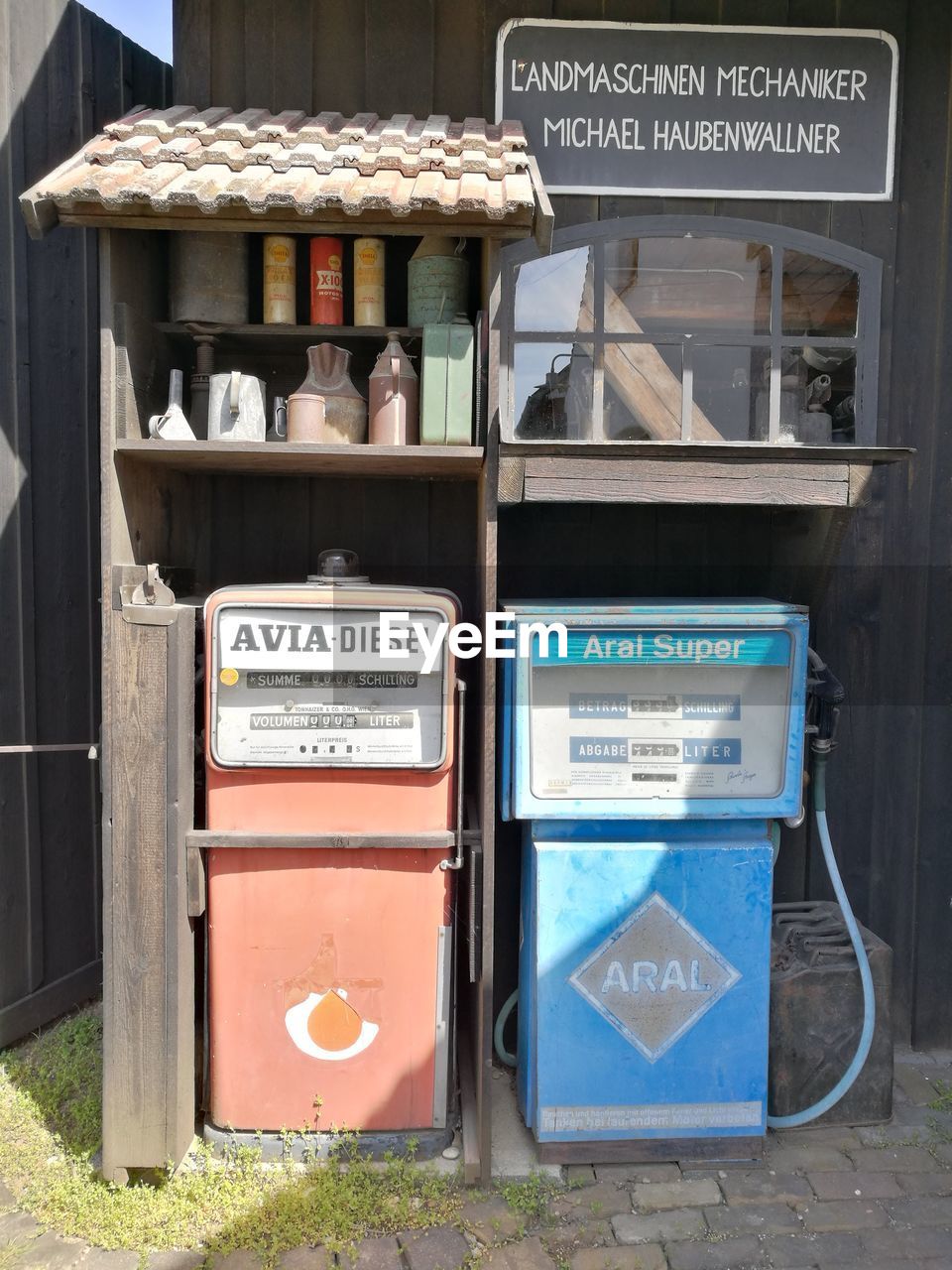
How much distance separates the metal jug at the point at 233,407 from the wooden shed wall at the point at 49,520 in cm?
110

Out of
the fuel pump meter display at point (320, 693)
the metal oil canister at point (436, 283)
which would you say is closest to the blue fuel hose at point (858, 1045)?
the fuel pump meter display at point (320, 693)

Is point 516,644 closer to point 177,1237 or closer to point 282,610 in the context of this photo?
point 282,610

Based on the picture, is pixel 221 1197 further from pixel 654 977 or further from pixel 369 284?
pixel 369 284

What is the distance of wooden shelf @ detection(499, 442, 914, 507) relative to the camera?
117 inches

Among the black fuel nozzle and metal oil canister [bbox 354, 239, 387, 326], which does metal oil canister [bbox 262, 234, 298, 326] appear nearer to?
metal oil canister [bbox 354, 239, 387, 326]

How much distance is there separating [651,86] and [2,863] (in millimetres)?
3752

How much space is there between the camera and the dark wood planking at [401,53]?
11.4 ft

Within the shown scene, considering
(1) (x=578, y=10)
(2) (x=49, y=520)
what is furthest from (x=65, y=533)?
(1) (x=578, y=10)

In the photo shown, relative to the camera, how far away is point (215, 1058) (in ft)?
9.88

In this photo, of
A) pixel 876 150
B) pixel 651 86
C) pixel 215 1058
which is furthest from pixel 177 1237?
pixel 876 150

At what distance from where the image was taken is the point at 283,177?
2723mm

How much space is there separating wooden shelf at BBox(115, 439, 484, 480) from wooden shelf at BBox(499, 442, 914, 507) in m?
0.19

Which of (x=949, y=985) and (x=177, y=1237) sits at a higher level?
(x=949, y=985)

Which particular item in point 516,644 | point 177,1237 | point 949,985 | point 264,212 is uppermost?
point 264,212
